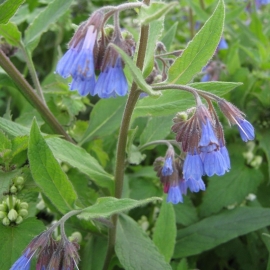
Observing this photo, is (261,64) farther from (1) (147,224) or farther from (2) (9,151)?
(2) (9,151)

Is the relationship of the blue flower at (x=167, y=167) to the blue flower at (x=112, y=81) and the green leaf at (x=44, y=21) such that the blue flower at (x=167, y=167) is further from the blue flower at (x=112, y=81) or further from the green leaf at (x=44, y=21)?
the green leaf at (x=44, y=21)

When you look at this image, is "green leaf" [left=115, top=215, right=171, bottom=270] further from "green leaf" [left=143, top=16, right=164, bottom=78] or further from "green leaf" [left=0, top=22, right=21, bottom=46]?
"green leaf" [left=0, top=22, right=21, bottom=46]

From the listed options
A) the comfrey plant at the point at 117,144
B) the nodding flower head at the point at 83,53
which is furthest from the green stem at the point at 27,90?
the nodding flower head at the point at 83,53

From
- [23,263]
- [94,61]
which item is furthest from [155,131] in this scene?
[23,263]

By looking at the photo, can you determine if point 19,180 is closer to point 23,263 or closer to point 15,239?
point 15,239

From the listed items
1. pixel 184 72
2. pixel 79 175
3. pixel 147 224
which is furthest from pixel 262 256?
pixel 184 72

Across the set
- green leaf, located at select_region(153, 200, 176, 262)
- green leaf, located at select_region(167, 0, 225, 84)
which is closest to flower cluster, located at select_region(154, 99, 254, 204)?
green leaf, located at select_region(167, 0, 225, 84)
